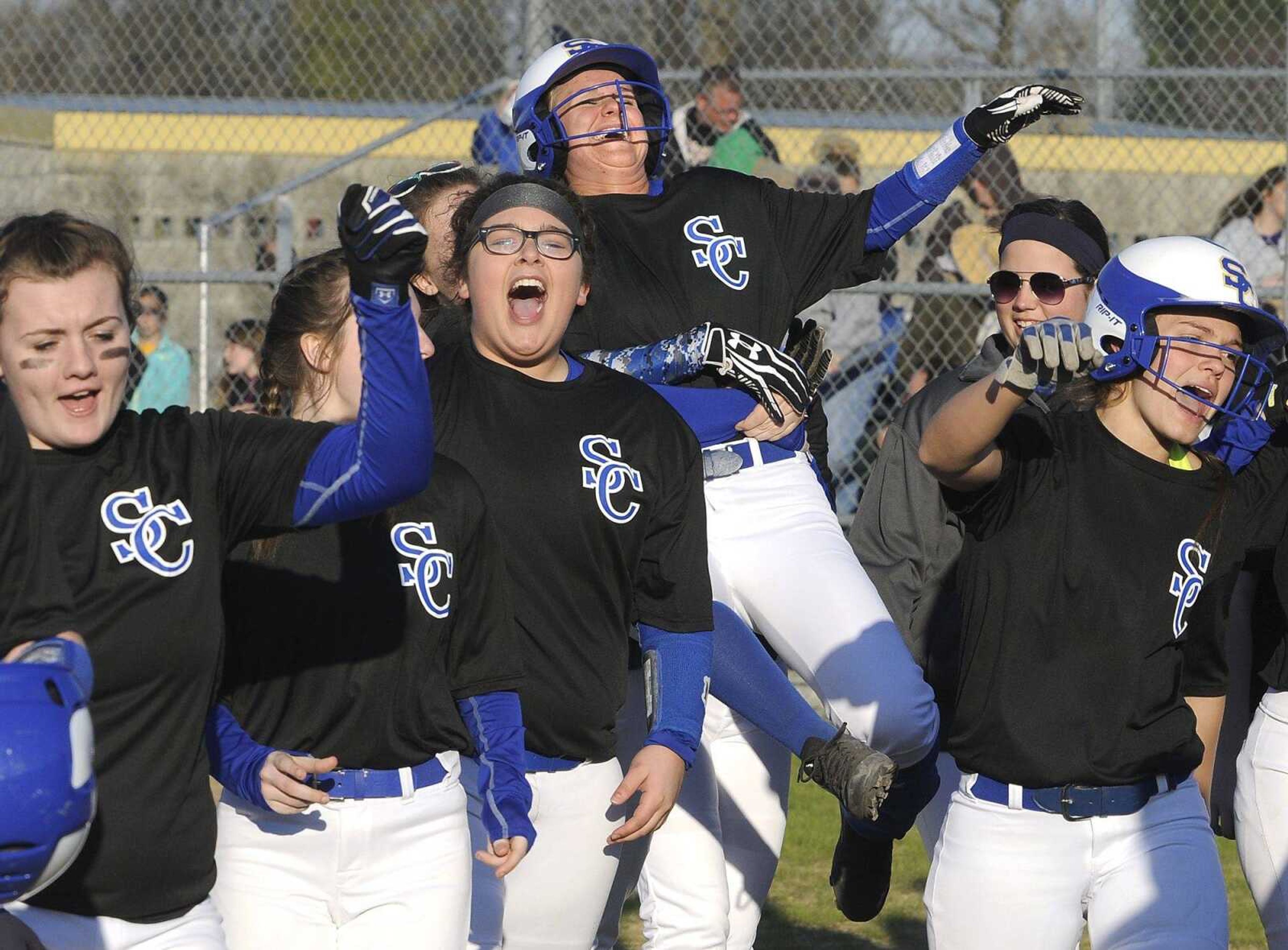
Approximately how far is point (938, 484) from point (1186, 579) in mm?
703

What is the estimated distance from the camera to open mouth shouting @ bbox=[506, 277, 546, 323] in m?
3.80

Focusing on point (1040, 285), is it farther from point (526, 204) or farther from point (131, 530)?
point (131, 530)

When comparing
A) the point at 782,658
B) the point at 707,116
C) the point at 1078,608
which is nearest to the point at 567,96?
the point at 782,658

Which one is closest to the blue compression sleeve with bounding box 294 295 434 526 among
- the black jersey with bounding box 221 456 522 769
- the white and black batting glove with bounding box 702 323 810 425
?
the black jersey with bounding box 221 456 522 769

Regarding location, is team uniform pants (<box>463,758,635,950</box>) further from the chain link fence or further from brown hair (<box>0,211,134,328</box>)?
the chain link fence

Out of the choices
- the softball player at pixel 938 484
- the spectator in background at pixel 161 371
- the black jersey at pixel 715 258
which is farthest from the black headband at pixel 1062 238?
the spectator in background at pixel 161 371

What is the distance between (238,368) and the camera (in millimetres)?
9367

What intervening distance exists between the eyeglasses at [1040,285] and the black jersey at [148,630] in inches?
92.6

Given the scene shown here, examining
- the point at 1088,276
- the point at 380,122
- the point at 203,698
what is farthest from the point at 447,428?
the point at 380,122

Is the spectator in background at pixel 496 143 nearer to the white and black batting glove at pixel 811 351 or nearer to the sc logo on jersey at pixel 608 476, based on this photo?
the white and black batting glove at pixel 811 351

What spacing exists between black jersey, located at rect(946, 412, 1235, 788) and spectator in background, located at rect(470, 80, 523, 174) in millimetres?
5570

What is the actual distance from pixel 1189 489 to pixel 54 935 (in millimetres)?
2429

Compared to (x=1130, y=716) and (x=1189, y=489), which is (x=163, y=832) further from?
(x=1189, y=489)

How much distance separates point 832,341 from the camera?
9.16 metres
